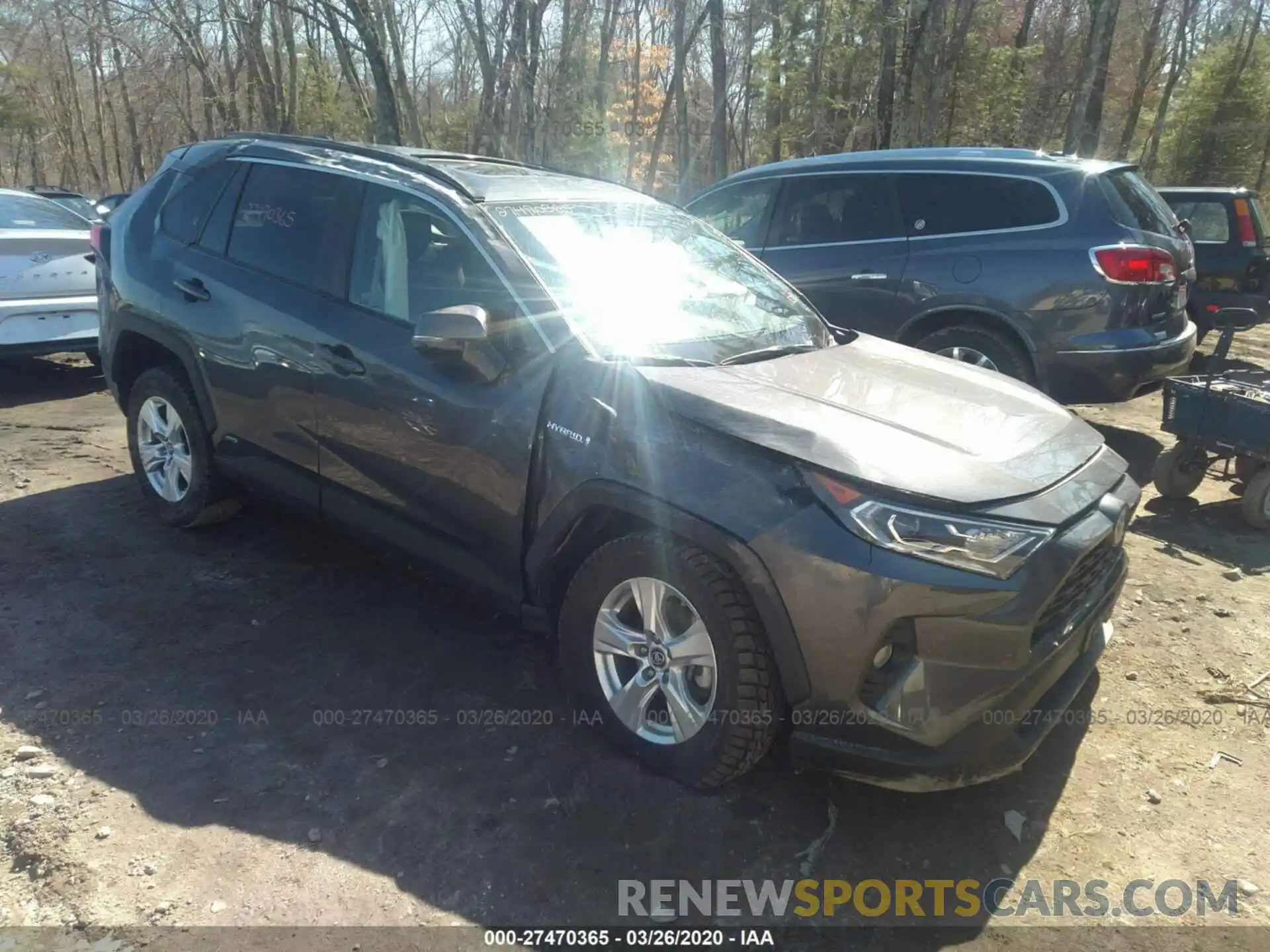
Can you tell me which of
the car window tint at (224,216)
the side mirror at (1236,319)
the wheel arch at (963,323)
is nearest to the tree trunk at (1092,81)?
the side mirror at (1236,319)

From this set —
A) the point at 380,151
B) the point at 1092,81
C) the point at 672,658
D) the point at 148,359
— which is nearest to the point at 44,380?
the point at 148,359

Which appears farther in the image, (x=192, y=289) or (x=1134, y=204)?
(x=1134, y=204)

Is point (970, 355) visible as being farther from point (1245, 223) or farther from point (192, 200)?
point (1245, 223)

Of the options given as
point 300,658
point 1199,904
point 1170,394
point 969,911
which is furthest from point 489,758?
point 1170,394

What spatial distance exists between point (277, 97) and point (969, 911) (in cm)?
2888

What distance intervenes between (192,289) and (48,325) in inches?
155

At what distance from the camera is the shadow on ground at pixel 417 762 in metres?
2.58

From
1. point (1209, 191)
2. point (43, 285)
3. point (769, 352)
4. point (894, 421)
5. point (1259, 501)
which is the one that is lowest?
point (1259, 501)

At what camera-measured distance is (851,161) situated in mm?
6793

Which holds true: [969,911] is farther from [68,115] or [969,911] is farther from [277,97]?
→ [68,115]

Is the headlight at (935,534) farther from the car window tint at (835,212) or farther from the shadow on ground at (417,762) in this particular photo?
the car window tint at (835,212)

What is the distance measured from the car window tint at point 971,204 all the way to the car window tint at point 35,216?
6.80 meters

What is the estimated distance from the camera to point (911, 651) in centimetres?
242

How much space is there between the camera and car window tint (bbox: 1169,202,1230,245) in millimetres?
9320
